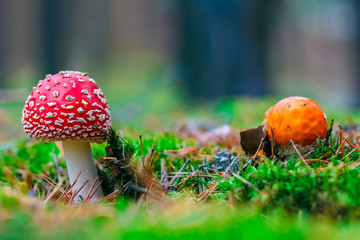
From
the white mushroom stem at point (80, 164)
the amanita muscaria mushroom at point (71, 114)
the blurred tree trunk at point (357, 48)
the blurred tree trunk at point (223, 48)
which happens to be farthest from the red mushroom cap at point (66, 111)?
the blurred tree trunk at point (357, 48)

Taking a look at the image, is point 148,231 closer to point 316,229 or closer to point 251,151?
point 316,229

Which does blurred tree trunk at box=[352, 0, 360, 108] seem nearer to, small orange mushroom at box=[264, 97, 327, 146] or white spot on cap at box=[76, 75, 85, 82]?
small orange mushroom at box=[264, 97, 327, 146]

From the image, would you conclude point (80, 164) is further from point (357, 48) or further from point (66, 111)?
point (357, 48)

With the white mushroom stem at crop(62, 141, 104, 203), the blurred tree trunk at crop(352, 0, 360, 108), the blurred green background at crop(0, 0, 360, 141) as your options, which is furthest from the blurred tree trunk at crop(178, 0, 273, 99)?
the white mushroom stem at crop(62, 141, 104, 203)

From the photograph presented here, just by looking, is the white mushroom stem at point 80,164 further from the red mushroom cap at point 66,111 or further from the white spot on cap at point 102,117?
the white spot on cap at point 102,117

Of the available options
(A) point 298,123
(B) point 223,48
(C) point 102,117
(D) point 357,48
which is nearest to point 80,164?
(C) point 102,117

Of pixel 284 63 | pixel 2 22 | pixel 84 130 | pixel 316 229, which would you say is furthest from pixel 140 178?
pixel 284 63
